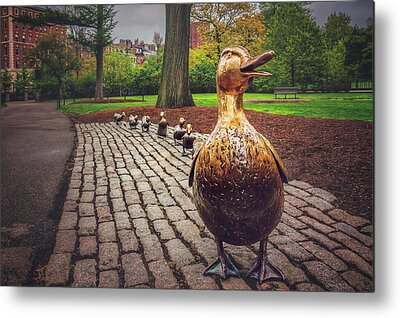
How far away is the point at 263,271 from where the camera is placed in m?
2.41

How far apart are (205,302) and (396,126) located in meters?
1.60

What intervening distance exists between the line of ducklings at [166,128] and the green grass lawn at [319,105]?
9 centimetres

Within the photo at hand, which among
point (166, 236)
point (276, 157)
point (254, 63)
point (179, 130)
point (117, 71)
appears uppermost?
point (117, 71)

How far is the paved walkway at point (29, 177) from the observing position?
8.75ft

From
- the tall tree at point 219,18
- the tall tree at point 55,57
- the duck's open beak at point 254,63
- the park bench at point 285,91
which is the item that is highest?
the tall tree at point 219,18

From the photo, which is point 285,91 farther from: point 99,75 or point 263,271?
point 99,75

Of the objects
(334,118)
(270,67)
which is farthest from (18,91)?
(334,118)

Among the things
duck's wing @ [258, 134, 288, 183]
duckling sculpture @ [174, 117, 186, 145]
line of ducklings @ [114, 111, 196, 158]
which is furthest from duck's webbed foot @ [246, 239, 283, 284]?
duckling sculpture @ [174, 117, 186, 145]

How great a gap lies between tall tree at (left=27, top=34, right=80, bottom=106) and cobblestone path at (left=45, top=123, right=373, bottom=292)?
0.65 metres

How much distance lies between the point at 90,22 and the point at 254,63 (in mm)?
1340

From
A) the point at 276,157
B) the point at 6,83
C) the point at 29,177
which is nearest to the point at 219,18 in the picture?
the point at 276,157

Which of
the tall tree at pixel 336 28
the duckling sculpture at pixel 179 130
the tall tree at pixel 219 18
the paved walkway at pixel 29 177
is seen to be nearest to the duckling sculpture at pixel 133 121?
the duckling sculpture at pixel 179 130

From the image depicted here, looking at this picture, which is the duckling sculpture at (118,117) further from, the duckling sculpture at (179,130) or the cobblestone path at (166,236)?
the duckling sculpture at (179,130)

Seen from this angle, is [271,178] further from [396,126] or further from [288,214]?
[396,126]
